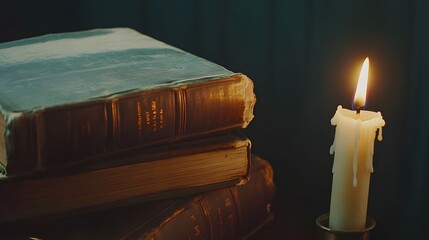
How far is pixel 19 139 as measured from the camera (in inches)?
26.5

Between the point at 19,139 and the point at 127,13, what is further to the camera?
the point at 127,13

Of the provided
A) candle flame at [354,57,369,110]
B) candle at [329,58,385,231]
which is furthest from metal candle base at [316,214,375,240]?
candle flame at [354,57,369,110]

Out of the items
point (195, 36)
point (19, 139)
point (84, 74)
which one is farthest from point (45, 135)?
point (195, 36)

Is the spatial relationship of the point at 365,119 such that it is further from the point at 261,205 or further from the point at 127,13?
the point at 127,13

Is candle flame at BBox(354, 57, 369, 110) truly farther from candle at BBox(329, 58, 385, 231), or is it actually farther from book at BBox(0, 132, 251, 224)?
book at BBox(0, 132, 251, 224)

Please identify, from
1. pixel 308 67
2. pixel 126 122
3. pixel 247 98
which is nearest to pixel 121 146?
pixel 126 122

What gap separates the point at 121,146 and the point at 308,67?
387 millimetres

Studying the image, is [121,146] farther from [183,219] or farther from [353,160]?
[353,160]

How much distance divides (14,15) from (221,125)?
0.50m

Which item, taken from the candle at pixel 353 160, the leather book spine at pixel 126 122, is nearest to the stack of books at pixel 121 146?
the leather book spine at pixel 126 122

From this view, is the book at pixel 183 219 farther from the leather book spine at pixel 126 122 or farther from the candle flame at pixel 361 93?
the candle flame at pixel 361 93

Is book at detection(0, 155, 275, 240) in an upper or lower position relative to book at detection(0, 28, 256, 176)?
lower

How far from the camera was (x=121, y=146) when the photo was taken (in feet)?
2.43

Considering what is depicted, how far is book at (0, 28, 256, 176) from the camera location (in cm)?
68
